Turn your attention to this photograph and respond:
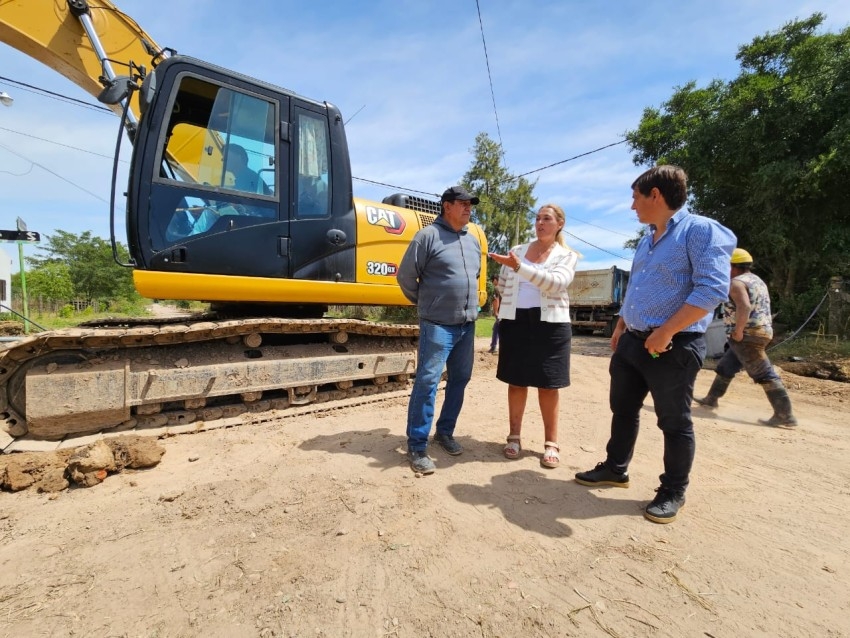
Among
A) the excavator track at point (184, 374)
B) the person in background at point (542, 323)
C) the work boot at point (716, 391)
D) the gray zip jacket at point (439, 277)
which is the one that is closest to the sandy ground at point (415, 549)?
the excavator track at point (184, 374)

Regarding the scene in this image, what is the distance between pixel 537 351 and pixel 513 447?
0.77 m

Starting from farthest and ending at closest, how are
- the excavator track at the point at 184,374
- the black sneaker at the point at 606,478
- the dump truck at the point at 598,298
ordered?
the dump truck at the point at 598,298
the excavator track at the point at 184,374
the black sneaker at the point at 606,478

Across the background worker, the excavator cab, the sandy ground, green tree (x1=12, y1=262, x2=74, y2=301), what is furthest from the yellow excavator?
green tree (x1=12, y1=262, x2=74, y2=301)

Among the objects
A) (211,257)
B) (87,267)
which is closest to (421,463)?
(211,257)

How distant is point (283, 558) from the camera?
183cm

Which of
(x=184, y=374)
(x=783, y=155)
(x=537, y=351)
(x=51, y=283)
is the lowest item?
(x=184, y=374)

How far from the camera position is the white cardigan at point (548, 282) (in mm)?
2607

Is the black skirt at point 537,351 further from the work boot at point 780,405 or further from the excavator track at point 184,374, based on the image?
the work boot at point 780,405

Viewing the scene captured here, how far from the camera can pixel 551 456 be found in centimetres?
290

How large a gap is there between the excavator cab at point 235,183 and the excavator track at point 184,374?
0.49 meters

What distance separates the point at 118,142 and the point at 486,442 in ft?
12.1

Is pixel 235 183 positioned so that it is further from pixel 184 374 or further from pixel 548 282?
pixel 548 282

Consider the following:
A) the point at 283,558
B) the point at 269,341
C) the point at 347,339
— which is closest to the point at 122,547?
the point at 283,558

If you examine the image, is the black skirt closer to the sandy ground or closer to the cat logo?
the sandy ground
